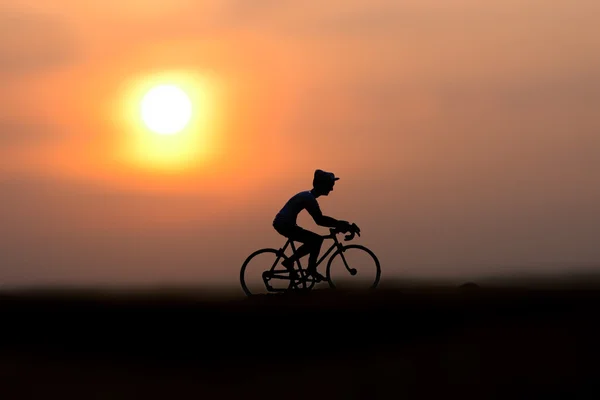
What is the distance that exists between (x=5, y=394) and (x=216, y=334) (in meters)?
4.20

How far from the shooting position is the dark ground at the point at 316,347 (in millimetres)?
16125

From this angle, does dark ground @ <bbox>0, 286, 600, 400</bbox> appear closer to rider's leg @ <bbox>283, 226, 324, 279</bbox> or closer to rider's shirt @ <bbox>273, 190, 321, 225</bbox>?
rider's leg @ <bbox>283, 226, 324, 279</bbox>

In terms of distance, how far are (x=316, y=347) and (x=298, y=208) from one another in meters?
5.21

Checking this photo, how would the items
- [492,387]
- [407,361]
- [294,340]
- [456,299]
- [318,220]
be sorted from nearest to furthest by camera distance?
[492,387] → [407,361] → [294,340] → [456,299] → [318,220]

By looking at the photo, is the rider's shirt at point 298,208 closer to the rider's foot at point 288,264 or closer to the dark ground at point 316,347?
the rider's foot at point 288,264

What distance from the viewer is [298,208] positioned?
23.1 meters

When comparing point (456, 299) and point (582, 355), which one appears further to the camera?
point (456, 299)

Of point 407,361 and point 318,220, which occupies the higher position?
point 318,220

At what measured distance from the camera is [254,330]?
19312 millimetres

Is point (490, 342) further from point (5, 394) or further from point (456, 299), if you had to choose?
point (5, 394)

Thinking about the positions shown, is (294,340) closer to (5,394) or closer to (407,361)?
(407,361)

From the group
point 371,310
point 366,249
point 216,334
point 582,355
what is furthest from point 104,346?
point 582,355

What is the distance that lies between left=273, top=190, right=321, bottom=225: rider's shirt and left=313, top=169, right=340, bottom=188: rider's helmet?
37 cm

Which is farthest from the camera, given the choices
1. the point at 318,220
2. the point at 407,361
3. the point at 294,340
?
the point at 318,220
